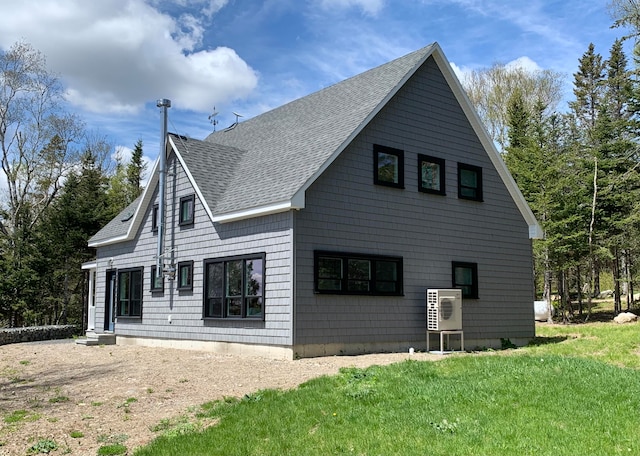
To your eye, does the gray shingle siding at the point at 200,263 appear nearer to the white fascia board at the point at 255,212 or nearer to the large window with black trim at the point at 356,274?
the white fascia board at the point at 255,212

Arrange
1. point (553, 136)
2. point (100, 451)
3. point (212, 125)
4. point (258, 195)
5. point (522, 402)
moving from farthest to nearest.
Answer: point (553, 136) → point (212, 125) → point (258, 195) → point (522, 402) → point (100, 451)

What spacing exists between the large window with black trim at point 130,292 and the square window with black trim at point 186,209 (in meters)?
3.12

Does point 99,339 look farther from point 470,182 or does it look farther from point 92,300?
point 470,182

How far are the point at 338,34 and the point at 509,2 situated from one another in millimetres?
4421

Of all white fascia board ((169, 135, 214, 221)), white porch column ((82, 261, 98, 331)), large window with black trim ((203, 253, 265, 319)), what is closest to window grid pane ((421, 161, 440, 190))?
large window with black trim ((203, 253, 265, 319))

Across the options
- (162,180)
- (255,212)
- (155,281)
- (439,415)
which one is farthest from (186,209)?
(439,415)

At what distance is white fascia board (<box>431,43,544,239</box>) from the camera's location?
56.8 ft

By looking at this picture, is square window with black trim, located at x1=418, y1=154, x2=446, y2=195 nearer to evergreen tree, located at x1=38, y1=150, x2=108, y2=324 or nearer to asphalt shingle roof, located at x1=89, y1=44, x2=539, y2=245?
asphalt shingle roof, located at x1=89, y1=44, x2=539, y2=245

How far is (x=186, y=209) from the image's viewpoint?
1781 cm

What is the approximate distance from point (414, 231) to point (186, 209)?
6.61 meters

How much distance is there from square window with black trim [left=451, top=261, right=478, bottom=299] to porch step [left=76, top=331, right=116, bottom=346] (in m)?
11.5

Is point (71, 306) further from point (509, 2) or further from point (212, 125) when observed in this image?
point (509, 2)

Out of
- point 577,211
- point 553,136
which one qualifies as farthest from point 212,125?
point 553,136

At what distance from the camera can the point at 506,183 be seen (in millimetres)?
18703
